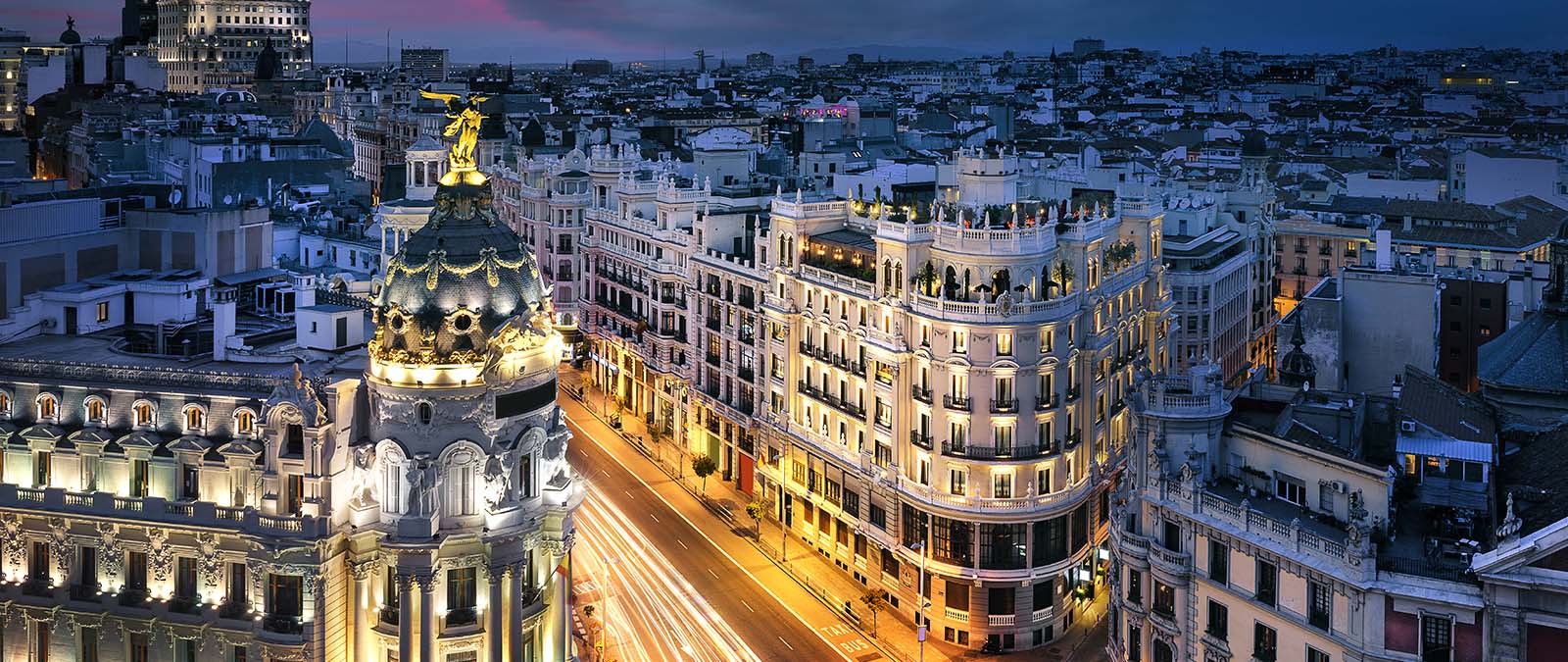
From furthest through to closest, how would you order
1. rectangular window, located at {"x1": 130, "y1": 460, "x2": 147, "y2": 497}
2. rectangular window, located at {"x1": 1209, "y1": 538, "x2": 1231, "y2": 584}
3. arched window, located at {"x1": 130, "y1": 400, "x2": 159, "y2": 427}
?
1. arched window, located at {"x1": 130, "y1": 400, "x2": 159, "y2": 427}
2. rectangular window, located at {"x1": 130, "y1": 460, "x2": 147, "y2": 497}
3. rectangular window, located at {"x1": 1209, "y1": 538, "x2": 1231, "y2": 584}

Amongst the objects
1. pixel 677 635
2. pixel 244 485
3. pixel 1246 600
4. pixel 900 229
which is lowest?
pixel 677 635

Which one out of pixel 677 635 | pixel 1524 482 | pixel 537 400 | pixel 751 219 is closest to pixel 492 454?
pixel 537 400

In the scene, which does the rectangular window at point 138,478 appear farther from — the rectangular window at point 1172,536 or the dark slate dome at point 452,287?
the rectangular window at point 1172,536

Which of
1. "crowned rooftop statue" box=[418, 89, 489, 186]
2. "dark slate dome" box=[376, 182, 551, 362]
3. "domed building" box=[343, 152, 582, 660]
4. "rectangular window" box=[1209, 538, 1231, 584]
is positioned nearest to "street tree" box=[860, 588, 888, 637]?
"rectangular window" box=[1209, 538, 1231, 584]

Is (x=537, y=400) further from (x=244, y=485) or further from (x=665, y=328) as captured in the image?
(x=665, y=328)

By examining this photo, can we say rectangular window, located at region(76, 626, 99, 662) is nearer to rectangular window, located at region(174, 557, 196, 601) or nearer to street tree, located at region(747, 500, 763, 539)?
rectangular window, located at region(174, 557, 196, 601)

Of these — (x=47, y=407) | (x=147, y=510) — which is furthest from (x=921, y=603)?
(x=47, y=407)
